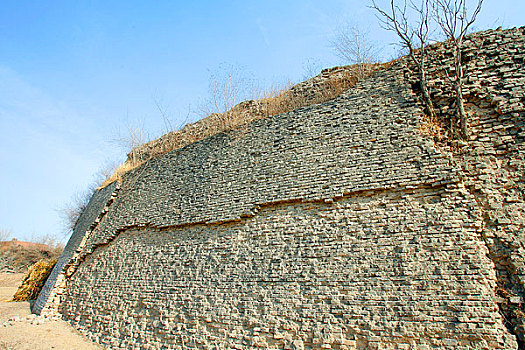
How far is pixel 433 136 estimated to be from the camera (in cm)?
525

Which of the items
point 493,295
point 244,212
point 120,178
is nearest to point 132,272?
point 244,212

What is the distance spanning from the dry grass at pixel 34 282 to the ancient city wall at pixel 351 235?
4.40 m

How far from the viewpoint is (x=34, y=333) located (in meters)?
7.69

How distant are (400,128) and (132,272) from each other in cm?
653

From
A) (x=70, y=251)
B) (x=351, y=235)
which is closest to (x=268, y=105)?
(x=351, y=235)

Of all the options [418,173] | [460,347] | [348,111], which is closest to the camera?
[460,347]

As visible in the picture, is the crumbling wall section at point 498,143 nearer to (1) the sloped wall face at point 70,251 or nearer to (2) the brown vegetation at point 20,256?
(1) the sloped wall face at point 70,251

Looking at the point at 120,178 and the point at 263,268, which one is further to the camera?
the point at 120,178

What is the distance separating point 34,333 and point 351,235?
7726mm

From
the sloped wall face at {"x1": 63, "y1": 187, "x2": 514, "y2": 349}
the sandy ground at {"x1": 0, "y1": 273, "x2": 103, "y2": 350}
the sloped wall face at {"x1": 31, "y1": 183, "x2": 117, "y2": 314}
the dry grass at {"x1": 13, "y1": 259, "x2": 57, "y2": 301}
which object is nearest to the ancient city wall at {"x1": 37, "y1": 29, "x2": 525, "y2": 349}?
the sloped wall face at {"x1": 63, "y1": 187, "x2": 514, "y2": 349}

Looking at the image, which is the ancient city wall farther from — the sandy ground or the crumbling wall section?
the sandy ground

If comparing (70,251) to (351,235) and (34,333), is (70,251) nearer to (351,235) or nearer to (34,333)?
(34,333)

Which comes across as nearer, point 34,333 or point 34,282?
point 34,333

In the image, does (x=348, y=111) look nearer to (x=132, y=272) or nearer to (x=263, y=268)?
(x=263, y=268)
